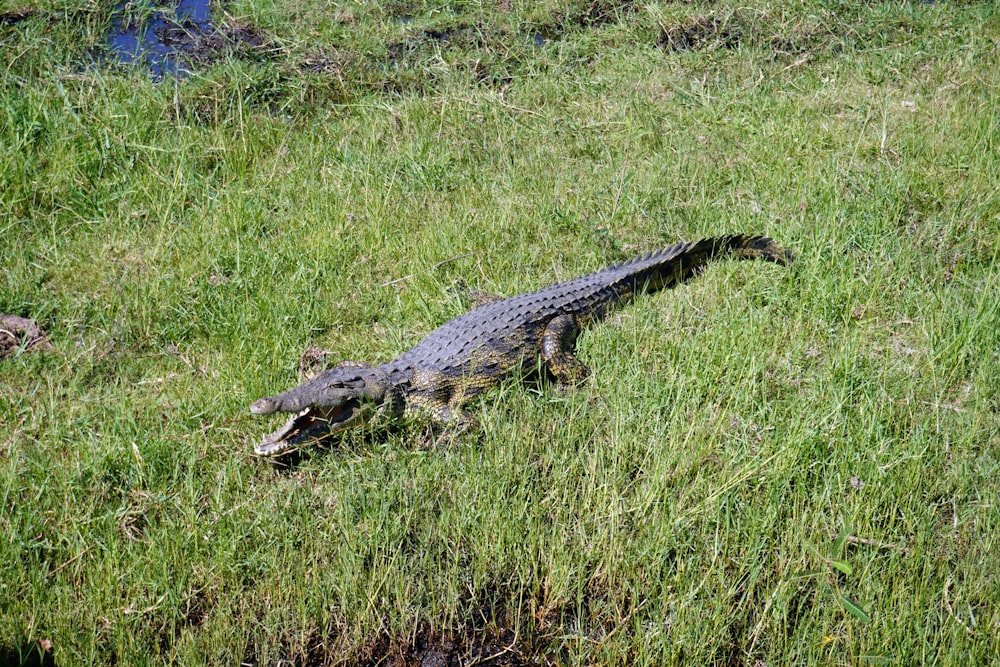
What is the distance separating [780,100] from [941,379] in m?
3.06

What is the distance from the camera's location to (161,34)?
7297mm

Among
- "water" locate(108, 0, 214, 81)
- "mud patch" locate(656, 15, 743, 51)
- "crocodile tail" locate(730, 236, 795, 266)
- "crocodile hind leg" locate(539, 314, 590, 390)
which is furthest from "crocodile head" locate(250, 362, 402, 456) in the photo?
"mud patch" locate(656, 15, 743, 51)

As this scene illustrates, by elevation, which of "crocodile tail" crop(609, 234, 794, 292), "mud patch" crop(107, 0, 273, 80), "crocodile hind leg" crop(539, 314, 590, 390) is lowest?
"crocodile hind leg" crop(539, 314, 590, 390)

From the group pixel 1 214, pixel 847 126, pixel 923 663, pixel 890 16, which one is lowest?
pixel 923 663

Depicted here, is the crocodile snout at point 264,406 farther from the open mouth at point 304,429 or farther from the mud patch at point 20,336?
the mud patch at point 20,336

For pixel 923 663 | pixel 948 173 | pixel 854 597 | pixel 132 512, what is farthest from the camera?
pixel 948 173

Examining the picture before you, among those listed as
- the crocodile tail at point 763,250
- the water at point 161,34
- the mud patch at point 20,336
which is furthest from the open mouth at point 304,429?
the water at point 161,34

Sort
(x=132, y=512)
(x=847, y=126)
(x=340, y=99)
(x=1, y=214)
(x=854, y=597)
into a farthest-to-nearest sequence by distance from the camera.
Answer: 1. (x=340, y=99)
2. (x=847, y=126)
3. (x=1, y=214)
4. (x=132, y=512)
5. (x=854, y=597)

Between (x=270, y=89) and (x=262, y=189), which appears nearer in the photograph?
(x=262, y=189)

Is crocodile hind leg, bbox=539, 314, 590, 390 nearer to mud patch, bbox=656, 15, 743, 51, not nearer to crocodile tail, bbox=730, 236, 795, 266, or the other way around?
crocodile tail, bbox=730, 236, 795, 266

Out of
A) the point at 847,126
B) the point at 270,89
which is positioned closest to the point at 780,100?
the point at 847,126

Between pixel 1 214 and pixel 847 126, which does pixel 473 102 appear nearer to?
pixel 847 126

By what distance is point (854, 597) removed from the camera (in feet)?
10.9

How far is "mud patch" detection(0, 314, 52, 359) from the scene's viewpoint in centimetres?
448
